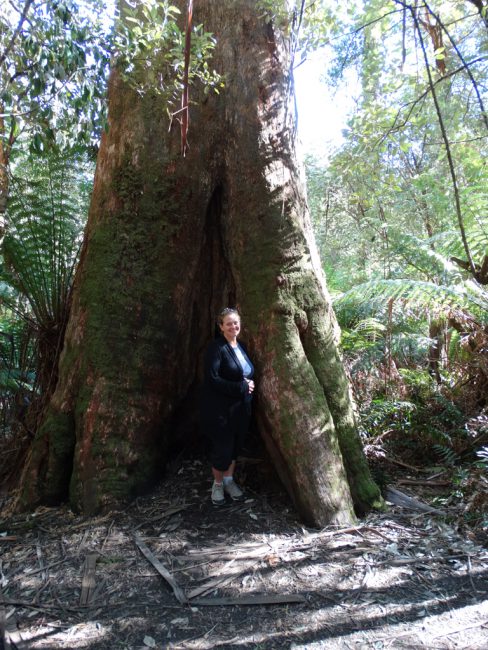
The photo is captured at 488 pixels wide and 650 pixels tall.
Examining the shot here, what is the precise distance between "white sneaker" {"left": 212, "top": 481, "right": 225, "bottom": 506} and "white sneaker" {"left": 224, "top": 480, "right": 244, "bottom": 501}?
0.09 m

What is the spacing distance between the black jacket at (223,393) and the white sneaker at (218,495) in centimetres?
42

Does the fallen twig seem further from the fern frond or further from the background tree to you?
the fern frond

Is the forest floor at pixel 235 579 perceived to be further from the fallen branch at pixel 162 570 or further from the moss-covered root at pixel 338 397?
the moss-covered root at pixel 338 397

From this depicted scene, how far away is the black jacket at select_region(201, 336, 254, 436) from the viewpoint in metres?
3.76

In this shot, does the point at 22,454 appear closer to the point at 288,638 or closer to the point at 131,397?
the point at 131,397

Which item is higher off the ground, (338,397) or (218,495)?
(338,397)

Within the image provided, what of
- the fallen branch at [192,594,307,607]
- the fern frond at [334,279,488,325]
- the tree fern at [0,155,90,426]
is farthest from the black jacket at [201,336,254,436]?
the fern frond at [334,279,488,325]

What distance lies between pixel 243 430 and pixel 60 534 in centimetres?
153

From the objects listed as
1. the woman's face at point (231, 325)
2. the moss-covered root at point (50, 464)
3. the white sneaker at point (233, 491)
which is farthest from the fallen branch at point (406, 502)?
the moss-covered root at point (50, 464)

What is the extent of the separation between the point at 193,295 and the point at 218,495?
1.70m

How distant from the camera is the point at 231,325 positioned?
3.83 m

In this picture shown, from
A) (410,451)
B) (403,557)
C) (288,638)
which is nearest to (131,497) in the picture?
(288,638)

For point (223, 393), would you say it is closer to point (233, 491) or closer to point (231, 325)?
point (231, 325)

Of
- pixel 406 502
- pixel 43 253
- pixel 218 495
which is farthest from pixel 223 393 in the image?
pixel 43 253
